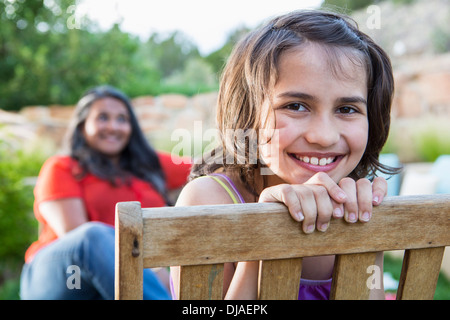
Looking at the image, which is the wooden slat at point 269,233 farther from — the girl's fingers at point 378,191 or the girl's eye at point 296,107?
the girl's eye at point 296,107

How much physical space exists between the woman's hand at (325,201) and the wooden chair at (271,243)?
0.02m

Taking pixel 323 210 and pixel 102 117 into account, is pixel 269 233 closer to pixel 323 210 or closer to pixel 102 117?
pixel 323 210

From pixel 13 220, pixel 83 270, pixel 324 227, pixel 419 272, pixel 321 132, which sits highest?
pixel 321 132

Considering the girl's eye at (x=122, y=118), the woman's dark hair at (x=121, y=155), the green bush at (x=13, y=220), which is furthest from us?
the green bush at (x=13, y=220)

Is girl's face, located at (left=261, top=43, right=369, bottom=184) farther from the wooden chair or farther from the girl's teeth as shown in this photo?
the wooden chair

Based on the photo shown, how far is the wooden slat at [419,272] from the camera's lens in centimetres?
87

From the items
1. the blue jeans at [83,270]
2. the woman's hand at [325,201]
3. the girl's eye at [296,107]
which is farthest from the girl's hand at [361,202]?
the blue jeans at [83,270]

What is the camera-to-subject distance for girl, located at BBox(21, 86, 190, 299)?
6.31 feet

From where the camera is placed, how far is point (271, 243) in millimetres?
757

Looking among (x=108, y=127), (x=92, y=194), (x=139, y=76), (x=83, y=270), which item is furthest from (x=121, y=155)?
(x=139, y=76)

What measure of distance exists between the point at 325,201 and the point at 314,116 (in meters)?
0.41

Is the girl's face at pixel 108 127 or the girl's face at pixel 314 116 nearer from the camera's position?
the girl's face at pixel 314 116

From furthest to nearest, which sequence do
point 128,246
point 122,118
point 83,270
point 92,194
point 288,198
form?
point 122,118 → point 92,194 → point 83,270 → point 288,198 → point 128,246

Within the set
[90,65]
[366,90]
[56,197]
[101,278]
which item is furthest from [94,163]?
[90,65]
